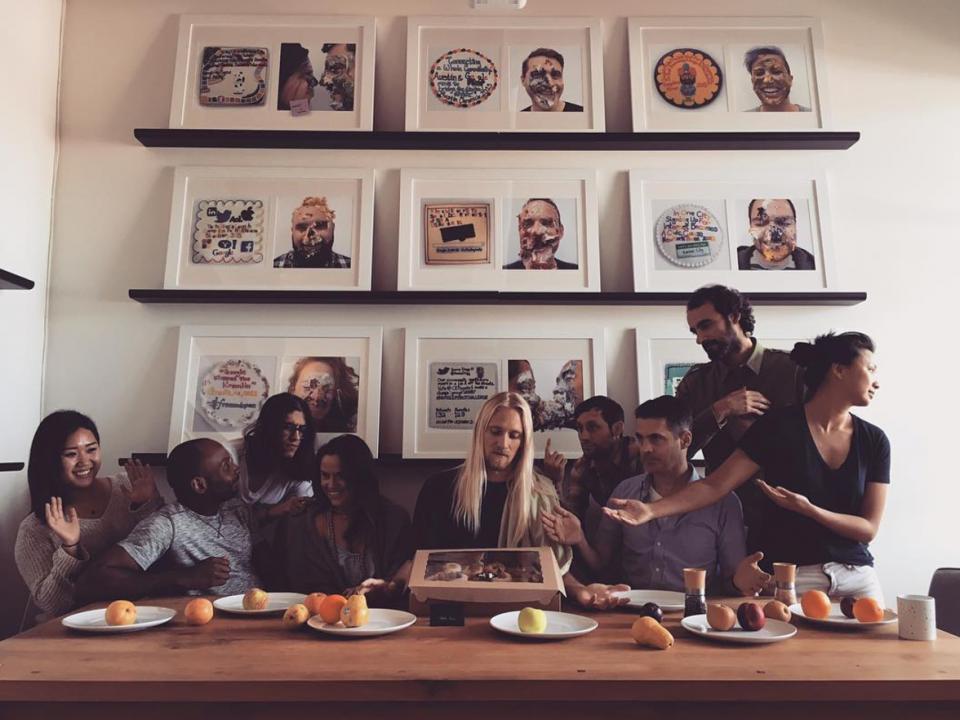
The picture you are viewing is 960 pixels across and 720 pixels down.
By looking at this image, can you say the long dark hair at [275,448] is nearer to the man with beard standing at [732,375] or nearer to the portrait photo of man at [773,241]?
the man with beard standing at [732,375]

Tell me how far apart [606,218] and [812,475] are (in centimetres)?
135

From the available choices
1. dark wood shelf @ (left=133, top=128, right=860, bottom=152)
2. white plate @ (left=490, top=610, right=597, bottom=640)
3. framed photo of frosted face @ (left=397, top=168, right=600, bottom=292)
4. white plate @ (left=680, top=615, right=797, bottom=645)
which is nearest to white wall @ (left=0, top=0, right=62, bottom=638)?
dark wood shelf @ (left=133, top=128, right=860, bottom=152)

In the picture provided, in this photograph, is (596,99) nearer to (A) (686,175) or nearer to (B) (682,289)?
(A) (686,175)

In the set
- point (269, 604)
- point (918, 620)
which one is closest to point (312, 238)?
point (269, 604)

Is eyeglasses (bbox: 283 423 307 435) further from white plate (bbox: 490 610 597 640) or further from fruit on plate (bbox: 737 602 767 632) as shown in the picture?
fruit on plate (bbox: 737 602 767 632)

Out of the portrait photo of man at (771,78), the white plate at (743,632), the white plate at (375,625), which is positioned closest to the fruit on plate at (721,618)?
the white plate at (743,632)

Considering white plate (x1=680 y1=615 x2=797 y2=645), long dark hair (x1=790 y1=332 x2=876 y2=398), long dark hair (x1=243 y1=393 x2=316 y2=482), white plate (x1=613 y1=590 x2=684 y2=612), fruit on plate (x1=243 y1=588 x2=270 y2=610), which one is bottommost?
white plate (x1=680 y1=615 x2=797 y2=645)

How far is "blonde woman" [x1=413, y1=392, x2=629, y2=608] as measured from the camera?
2.11m

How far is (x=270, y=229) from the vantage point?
2.87m

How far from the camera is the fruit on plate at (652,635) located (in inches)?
57.0

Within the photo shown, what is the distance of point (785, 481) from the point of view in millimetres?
2004

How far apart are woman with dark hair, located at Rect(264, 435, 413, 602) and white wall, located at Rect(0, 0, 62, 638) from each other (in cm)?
118
